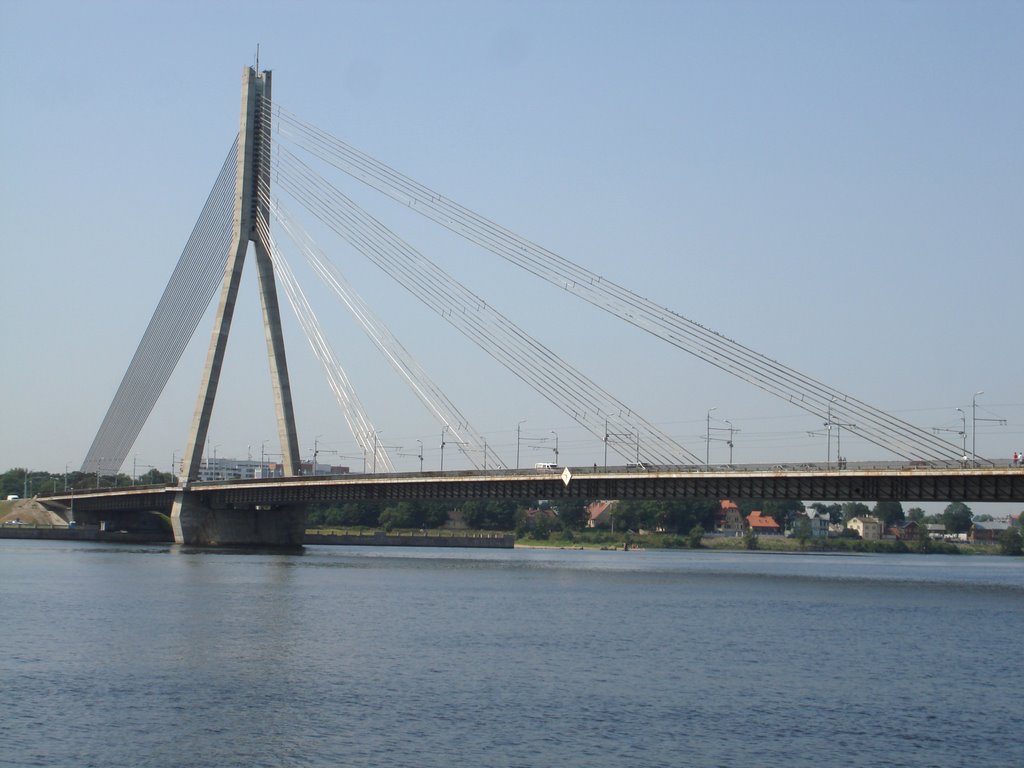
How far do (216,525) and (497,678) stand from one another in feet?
236

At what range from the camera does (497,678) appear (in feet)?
103

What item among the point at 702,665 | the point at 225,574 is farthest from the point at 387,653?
the point at 225,574

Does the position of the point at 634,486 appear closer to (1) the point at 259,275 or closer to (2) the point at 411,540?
(1) the point at 259,275

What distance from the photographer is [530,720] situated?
26.2 metres

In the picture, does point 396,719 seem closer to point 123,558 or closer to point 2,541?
point 123,558

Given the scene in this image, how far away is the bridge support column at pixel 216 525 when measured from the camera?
98.8 metres

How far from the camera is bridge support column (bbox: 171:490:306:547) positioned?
98812 mm

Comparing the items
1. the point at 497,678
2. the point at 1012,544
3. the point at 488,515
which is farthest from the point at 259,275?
the point at 1012,544

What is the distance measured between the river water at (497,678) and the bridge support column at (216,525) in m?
41.5

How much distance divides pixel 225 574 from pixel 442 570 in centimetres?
1694

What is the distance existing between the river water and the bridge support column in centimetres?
4147

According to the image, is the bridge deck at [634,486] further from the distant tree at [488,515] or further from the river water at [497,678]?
the distant tree at [488,515]

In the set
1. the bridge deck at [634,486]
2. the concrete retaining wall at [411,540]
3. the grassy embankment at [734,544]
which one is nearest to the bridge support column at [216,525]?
the bridge deck at [634,486]

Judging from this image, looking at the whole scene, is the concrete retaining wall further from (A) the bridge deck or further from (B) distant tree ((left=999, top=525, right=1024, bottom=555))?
(B) distant tree ((left=999, top=525, right=1024, bottom=555))
